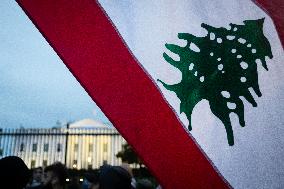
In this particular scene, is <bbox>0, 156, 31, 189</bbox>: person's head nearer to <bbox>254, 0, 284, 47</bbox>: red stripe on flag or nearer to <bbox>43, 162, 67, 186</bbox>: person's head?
<bbox>43, 162, 67, 186</bbox>: person's head

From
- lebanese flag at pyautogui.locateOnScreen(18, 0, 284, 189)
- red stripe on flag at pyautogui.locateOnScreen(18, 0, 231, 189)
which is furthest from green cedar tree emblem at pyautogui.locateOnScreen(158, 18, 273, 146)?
red stripe on flag at pyautogui.locateOnScreen(18, 0, 231, 189)

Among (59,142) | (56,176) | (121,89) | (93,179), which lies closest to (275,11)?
(121,89)

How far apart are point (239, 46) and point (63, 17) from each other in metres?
0.86

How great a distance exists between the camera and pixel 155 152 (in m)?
1.45

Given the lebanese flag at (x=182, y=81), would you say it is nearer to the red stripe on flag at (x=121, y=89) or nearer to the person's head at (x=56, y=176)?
the red stripe on flag at (x=121, y=89)

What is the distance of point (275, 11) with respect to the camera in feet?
5.96

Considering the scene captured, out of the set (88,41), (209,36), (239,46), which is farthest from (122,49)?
(239,46)

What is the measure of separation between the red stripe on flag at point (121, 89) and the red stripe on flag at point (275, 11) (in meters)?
0.77

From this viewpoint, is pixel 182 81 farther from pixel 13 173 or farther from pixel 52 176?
pixel 52 176

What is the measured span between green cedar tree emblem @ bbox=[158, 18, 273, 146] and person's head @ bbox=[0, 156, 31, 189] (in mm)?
1125

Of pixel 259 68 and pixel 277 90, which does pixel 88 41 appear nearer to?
pixel 259 68

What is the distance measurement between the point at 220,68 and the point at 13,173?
136 centimetres

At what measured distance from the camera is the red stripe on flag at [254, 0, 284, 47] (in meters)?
1.80

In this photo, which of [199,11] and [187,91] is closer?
[187,91]
